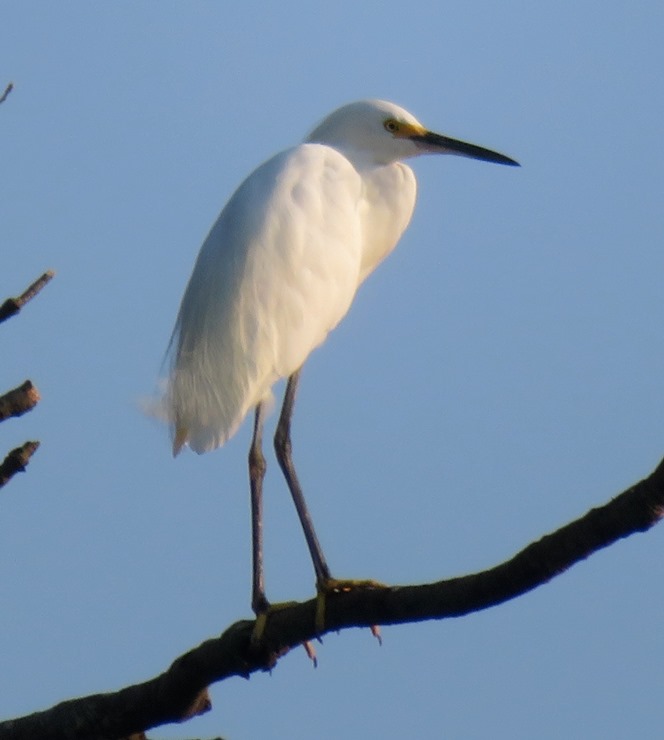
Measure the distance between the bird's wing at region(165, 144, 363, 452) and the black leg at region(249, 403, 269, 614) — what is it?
0.66 feet

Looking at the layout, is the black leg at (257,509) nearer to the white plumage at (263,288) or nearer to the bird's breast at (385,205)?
the white plumage at (263,288)

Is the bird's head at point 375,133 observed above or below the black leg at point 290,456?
above

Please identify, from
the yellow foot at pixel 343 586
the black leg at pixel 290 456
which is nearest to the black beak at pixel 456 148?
the black leg at pixel 290 456

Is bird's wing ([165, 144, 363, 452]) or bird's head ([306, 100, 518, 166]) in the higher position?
bird's head ([306, 100, 518, 166])

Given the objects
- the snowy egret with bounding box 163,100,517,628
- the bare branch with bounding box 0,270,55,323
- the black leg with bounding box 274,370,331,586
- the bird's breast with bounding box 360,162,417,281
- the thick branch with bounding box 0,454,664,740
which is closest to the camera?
the thick branch with bounding box 0,454,664,740

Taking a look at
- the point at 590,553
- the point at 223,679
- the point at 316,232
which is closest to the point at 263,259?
the point at 316,232

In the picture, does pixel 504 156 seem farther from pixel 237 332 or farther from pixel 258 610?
pixel 258 610

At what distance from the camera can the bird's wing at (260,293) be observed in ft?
15.1

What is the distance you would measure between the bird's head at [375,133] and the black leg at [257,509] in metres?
1.11

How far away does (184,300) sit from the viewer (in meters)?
4.89

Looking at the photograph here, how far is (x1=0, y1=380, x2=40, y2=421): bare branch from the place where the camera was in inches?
117

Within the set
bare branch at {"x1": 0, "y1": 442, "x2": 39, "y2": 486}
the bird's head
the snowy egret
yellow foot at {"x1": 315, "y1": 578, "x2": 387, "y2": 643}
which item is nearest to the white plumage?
the snowy egret

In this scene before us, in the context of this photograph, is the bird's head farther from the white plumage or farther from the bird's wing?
the bird's wing

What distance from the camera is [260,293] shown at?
15.4 ft
